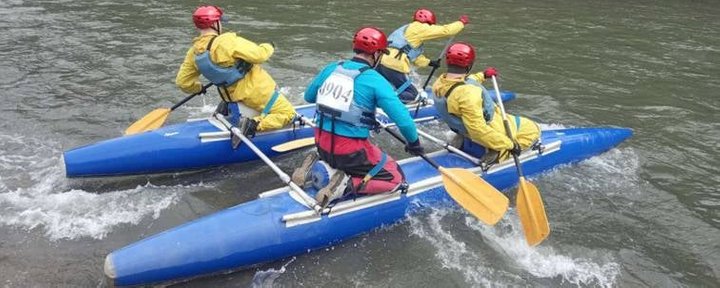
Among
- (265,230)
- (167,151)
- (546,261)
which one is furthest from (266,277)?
(546,261)

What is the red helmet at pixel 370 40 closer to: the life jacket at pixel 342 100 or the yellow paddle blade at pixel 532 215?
the life jacket at pixel 342 100

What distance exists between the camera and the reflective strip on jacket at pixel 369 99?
16.4 ft

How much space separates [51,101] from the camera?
9.30m

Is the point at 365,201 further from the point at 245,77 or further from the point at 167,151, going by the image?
the point at 167,151

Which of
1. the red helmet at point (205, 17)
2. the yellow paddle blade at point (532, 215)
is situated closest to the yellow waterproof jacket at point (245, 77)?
the red helmet at point (205, 17)

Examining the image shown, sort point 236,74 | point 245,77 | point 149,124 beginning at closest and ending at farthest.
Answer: point 236,74
point 245,77
point 149,124

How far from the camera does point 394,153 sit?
26.5 feet

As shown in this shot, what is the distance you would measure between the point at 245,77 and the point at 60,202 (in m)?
2.47

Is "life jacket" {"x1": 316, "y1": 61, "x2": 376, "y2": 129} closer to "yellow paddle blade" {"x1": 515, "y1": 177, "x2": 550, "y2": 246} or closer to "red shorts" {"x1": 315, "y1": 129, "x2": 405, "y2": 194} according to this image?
"red shorts" {"x1": 315, "y1": 129, "x2": 405, "y2": 194}

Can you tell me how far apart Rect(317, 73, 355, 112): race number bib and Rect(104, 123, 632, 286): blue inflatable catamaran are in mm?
1051

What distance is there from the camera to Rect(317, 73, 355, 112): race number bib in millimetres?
4984

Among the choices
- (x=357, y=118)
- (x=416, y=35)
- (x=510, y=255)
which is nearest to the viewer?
(x=357, y=118)

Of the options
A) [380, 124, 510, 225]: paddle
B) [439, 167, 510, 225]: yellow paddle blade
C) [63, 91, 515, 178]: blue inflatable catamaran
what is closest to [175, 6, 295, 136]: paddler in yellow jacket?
[63, 91, 515, 178]: blue inflatable catamaran

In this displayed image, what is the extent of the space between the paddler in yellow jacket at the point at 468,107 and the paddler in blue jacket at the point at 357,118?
0.77m
